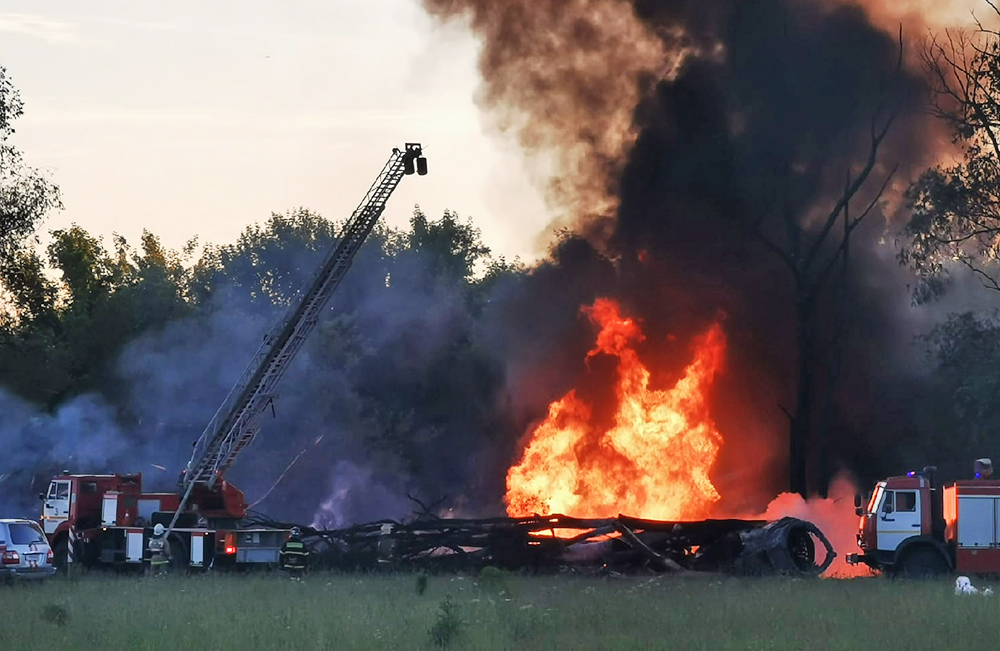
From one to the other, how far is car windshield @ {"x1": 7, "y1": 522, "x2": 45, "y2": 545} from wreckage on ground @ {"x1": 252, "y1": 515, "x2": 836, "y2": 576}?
278 inches

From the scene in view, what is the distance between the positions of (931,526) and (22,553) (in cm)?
1936

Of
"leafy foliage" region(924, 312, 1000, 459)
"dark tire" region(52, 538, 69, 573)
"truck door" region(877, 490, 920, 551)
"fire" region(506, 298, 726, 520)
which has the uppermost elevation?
"leafy foliage" region(924, 312, 1000, 459)

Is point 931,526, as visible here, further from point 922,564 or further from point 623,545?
point 623,545

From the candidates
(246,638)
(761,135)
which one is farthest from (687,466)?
(246,638)

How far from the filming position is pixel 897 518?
103 feet

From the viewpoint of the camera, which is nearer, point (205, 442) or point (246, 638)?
point (246, 638)

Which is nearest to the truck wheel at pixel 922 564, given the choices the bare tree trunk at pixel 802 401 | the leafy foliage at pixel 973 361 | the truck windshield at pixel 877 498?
the truck windshield at pixel 877 498

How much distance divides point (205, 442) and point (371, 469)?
14543mm

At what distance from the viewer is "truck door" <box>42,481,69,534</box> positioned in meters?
36.7

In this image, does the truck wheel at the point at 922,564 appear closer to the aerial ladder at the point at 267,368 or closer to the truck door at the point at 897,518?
the truck door at the point at 897,518

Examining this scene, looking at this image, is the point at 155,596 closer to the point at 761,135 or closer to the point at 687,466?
the point at 687,466

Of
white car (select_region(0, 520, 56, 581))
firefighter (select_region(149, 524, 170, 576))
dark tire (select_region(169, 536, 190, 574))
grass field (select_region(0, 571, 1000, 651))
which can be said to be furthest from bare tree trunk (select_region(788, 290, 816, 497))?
white car (select_region(0, 520, 56, 581))

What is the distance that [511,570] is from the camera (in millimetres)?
32281

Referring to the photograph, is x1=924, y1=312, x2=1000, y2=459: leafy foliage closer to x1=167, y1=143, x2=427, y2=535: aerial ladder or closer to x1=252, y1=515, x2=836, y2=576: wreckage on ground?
x1=252, y1=515, x2=836, y2=576: wreckage on ground
